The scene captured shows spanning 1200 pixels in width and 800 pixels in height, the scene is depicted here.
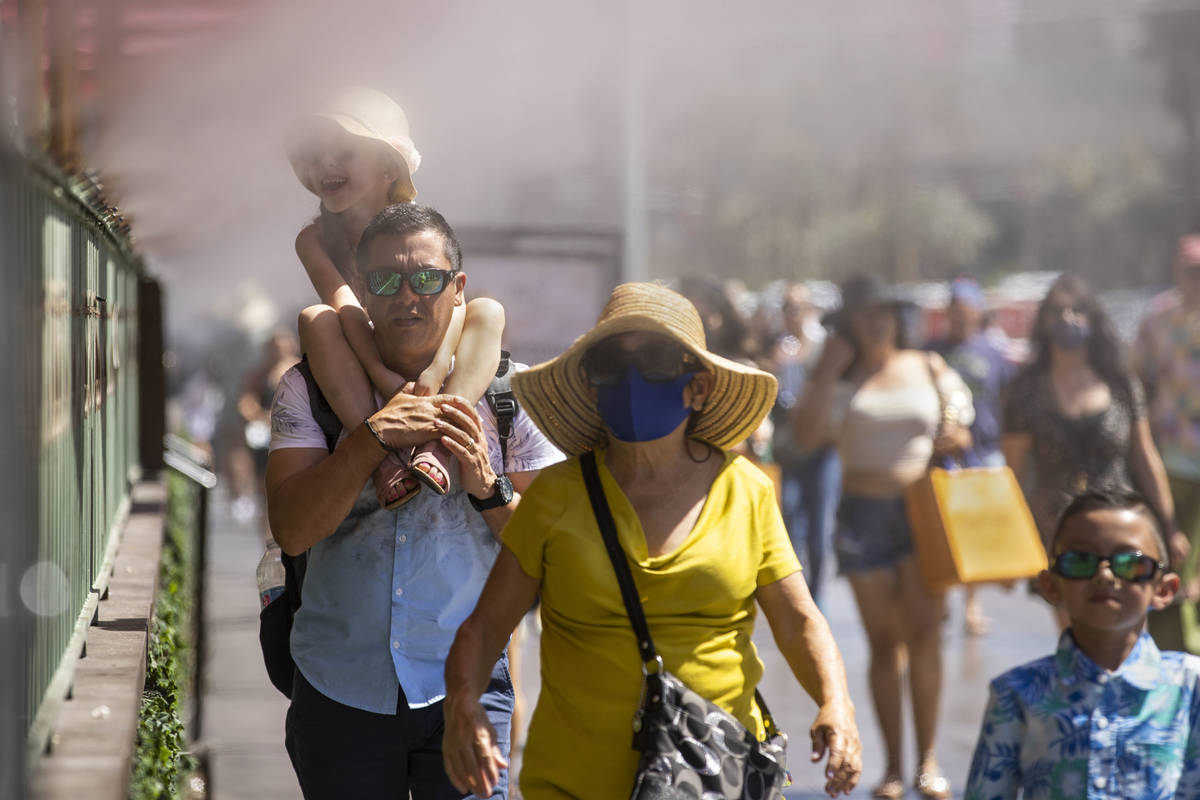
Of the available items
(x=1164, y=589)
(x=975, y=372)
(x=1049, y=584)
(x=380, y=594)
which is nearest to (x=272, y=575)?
(x=380, y=594)

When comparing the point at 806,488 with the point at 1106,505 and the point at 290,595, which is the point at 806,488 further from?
the point at 290,595

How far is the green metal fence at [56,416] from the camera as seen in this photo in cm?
178

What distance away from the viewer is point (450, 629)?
3.01 metres

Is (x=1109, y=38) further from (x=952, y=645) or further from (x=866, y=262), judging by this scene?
(x=952, y=645)

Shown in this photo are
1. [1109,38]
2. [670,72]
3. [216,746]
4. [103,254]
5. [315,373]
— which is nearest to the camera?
[315,373]

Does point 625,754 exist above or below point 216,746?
above

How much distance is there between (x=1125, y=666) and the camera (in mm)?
3250

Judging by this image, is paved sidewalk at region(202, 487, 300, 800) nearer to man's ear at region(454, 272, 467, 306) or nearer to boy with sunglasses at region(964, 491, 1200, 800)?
man's ear at region(454, 272, 467, 306)

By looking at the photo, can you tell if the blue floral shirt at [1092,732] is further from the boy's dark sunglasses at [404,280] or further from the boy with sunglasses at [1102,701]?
the boy's dark sunglasses at [404,280]

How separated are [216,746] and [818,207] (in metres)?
62.1

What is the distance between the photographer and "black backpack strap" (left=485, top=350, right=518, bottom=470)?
10.2 feet

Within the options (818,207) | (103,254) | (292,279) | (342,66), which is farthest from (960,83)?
(103,254)

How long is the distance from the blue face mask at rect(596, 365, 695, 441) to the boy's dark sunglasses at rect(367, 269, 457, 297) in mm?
370

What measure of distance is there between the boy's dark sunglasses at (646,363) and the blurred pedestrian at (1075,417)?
137 inches
